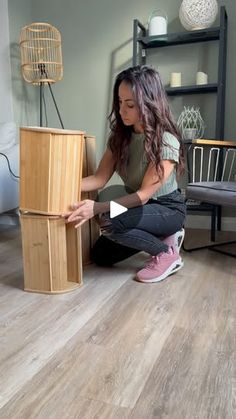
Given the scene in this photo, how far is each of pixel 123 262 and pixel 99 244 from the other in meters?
0.18

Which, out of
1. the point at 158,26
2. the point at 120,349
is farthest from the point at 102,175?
the point at 158,26

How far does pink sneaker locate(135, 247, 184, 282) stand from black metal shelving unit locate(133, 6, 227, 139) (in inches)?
44.6

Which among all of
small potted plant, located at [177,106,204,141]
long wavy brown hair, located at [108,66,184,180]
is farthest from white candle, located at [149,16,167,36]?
long wavy brown hair, located at [108,66,184,180]

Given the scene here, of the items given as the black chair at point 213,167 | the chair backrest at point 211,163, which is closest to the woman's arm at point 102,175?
the black chair at point 213,167

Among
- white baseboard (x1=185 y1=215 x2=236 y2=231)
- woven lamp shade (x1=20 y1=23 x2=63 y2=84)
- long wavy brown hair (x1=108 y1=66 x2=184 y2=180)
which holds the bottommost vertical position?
white baseboard (x1=185 y1=215 x2=236 y2=231)

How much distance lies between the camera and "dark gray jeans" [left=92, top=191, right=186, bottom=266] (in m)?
1.59

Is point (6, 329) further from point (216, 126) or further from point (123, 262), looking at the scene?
point (216, 126)

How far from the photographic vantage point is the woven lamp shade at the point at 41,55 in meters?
2.80

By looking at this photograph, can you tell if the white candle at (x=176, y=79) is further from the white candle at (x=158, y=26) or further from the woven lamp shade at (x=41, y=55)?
the woven lamp shade at (x=41, y=55)

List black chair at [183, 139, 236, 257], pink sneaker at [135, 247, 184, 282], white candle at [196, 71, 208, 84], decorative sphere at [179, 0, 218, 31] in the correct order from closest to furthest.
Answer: pink sneaker at [135, 247, 184, 282] → black chair at [183, 139, 236, 257] → decorative sphere at [179, 0, 218, 31] → white candle at [196, 71, 208, 84]

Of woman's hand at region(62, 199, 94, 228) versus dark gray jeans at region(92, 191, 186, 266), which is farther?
dark gray jeans at region(92, 191, 186, 266)

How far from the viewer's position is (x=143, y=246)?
164 cm

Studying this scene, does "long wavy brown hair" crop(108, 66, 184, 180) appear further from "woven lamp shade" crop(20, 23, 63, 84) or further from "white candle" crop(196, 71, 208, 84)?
"woven lamp shade" crop(20, 23, 63, 84)

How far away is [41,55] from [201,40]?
4.04ft
